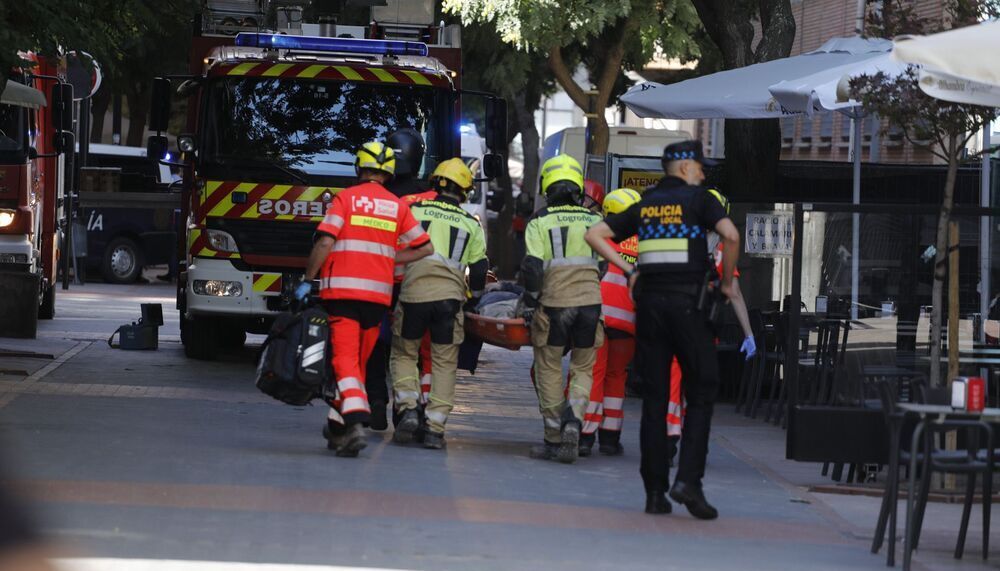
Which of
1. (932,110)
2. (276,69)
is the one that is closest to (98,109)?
(276,69)

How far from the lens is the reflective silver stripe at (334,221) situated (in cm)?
1042

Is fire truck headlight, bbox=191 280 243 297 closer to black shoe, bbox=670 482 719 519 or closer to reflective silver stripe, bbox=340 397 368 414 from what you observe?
reflective silver stripe, bbox=340 397 368 414

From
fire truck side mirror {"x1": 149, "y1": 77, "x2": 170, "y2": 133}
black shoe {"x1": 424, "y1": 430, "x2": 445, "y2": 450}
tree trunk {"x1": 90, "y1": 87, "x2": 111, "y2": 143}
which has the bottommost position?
black shoe {"x1": 424, "y1": 430, "x2": 445, "y2": 450}

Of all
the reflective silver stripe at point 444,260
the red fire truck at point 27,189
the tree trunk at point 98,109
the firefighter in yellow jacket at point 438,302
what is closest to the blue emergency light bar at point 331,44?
the red fire truck at point 27,189

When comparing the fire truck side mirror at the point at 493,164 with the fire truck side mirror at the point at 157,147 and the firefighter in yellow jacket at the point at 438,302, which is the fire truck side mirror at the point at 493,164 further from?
the firefighter in yellow jacket at the point at 438,302

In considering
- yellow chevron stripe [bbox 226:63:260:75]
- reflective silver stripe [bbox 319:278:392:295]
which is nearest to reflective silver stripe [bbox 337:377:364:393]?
reflective silver stripe [bbox 319:278:392:295]

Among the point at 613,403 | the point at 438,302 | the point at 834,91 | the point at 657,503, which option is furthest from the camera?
the point at 834,91

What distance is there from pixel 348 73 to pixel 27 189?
4.78m

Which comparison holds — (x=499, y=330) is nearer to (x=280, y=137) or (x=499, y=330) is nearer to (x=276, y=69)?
(x=280, y=137)

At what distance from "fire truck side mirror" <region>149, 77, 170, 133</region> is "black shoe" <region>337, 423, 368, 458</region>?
17.9ft

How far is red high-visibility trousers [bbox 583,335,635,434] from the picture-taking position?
1139 cm

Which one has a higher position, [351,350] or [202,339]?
[351,350]

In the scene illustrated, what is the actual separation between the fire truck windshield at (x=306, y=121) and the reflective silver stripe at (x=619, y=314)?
425cm

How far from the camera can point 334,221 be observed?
10.4 metres
